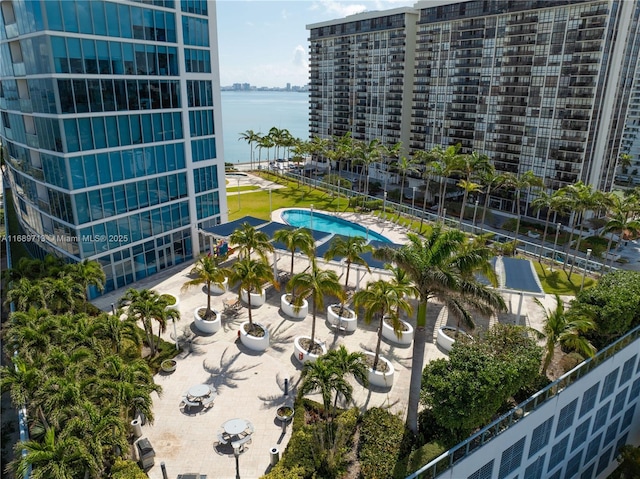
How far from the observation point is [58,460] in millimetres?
15633

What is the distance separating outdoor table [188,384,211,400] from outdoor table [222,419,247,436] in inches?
111

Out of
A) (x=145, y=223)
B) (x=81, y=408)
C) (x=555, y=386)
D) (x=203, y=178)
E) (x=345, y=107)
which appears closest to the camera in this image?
(x=81, y=408)

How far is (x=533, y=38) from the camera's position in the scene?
2758 inches

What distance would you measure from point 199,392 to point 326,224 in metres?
35.7

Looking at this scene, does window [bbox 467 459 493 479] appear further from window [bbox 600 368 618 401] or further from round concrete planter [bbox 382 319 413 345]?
round concrete planter [bbox 382 319 413 345]

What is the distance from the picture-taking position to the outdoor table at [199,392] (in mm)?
23406

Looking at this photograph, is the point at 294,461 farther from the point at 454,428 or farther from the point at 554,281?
the point at 554,281

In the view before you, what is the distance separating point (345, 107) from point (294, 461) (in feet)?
318

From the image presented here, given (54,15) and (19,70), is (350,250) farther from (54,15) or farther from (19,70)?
(19,70)

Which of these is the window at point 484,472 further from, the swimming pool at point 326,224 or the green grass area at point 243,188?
the green grass area at point 243,188

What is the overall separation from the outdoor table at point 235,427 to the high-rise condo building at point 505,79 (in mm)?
66709

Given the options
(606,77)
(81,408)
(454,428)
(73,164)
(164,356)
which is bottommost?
(164,356)

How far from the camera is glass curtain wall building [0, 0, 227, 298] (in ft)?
102

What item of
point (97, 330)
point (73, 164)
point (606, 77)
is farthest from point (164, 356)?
point (606, 77)
